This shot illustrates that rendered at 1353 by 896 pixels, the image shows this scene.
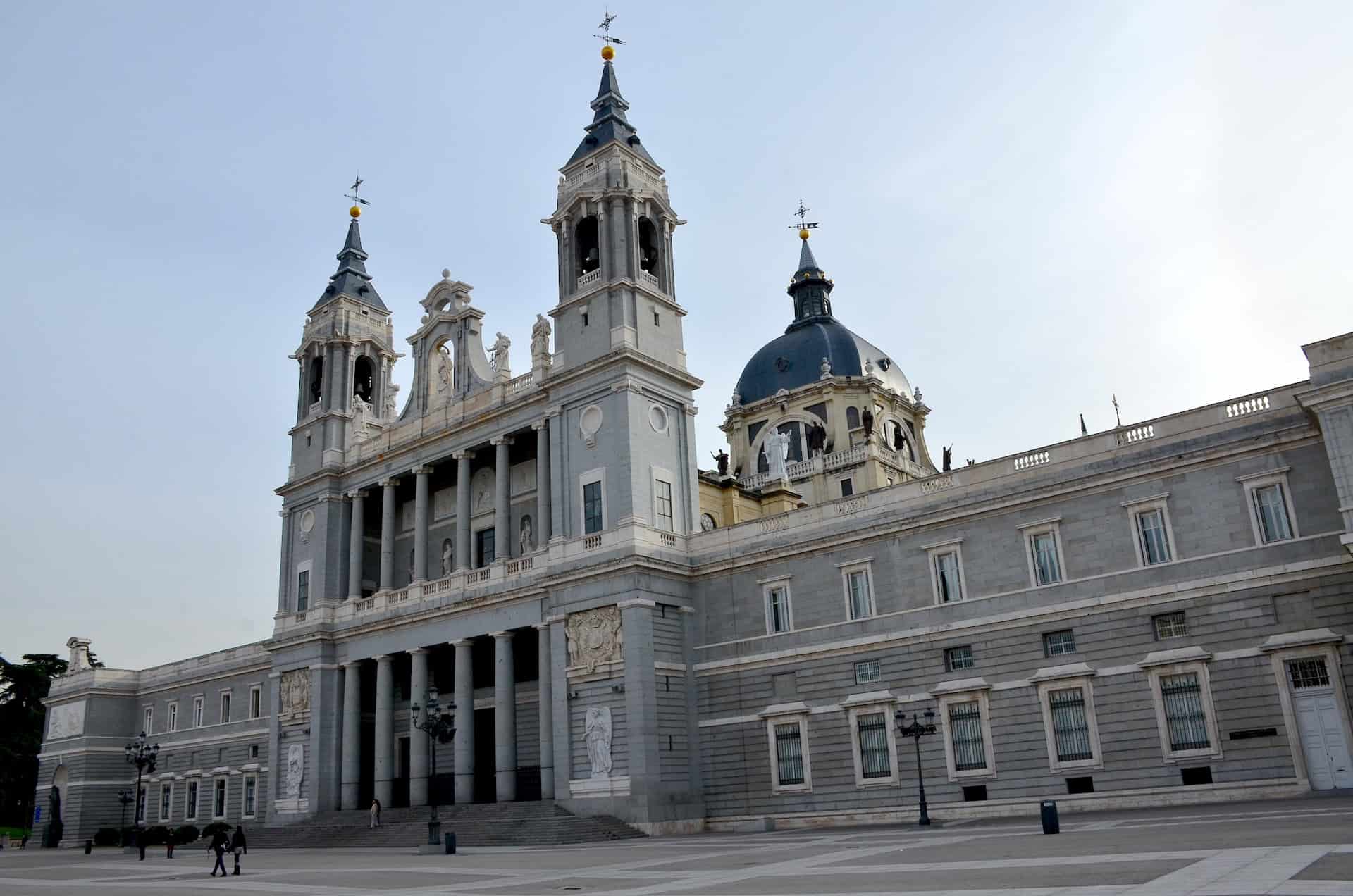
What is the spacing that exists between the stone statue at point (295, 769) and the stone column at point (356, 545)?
7.39 metres

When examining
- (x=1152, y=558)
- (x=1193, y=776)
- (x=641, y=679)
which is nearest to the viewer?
(x=1193, y=776)

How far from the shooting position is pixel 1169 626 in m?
32.4

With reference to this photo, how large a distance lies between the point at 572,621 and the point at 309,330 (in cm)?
2749

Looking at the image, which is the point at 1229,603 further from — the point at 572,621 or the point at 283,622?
the point at 283,622

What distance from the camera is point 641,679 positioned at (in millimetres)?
39938

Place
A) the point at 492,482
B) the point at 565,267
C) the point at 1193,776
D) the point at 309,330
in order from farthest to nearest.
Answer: the point at 309,330 → the point at 492,482 → the point at 565,267 → the point at 1193,776

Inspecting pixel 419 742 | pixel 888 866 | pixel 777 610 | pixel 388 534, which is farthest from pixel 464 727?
pixel 888 866

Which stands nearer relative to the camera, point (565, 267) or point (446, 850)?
point (446, 850)

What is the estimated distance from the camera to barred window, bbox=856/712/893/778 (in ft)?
122

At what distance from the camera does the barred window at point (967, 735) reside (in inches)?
1385

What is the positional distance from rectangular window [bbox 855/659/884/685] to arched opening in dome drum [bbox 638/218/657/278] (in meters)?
18.9

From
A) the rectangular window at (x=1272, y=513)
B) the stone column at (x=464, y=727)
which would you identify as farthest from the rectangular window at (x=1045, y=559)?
the stone column at (x=464, y=727)

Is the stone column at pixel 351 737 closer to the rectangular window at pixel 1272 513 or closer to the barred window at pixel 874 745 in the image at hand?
the barred window at pixel 874 745

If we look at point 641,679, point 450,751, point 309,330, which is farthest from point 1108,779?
point 309,330
